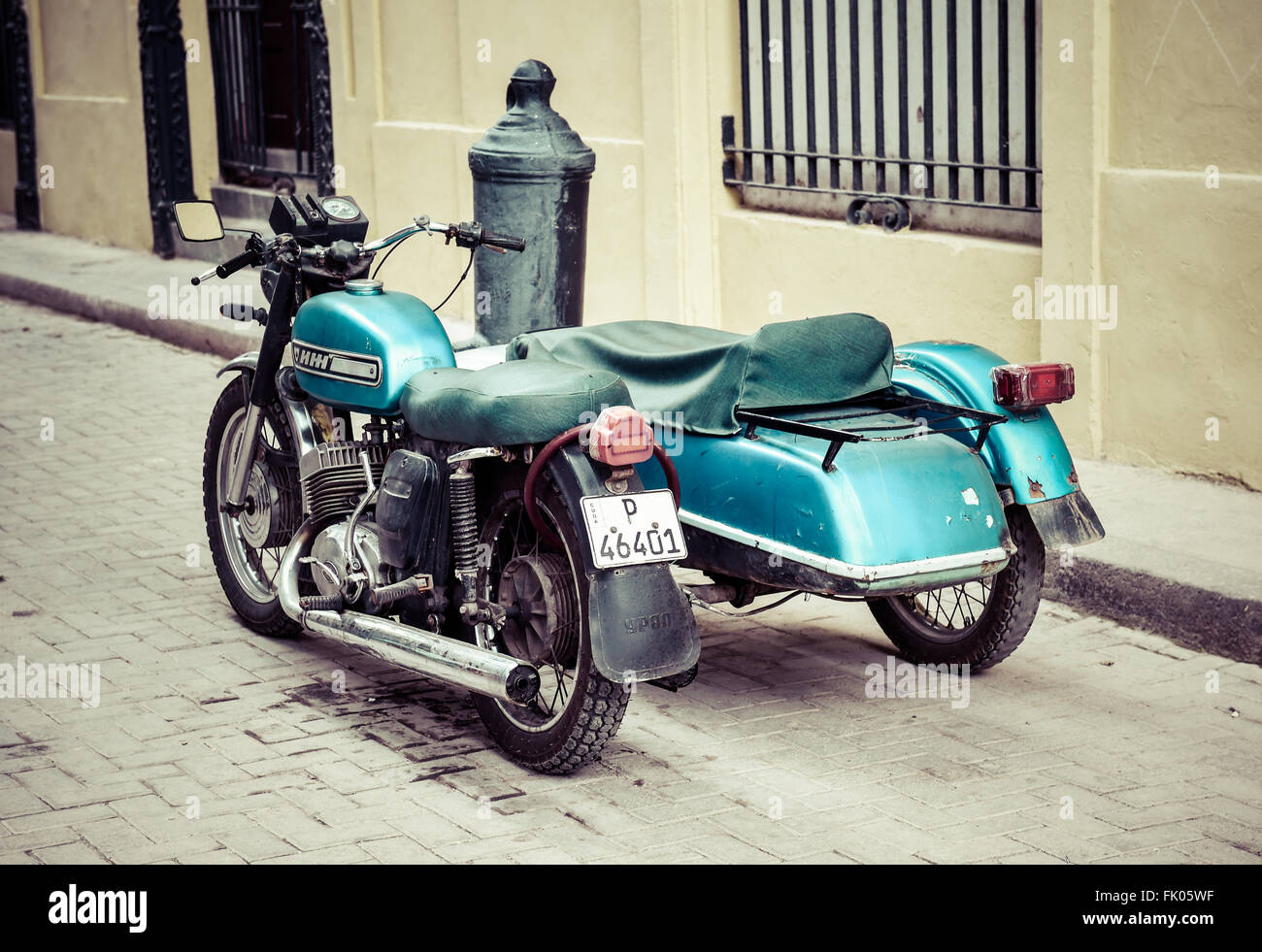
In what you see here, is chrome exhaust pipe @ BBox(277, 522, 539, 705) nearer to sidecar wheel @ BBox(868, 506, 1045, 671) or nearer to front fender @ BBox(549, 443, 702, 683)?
front fender @ BBox(549, 443, 702, 683)

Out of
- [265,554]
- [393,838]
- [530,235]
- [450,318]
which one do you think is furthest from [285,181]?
[393,838]

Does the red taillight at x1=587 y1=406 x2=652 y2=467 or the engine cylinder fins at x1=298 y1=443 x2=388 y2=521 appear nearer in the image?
the red taillight at x1=587 y1=406 x2=652 y2=467

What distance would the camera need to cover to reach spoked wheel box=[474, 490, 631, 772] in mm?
4262

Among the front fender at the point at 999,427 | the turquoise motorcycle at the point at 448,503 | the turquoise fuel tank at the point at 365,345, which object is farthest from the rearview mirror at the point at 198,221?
the front fender at the point at 999,427

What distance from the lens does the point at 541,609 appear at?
4477 mm

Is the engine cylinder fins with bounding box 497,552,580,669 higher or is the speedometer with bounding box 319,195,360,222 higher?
the speedometer with bounding box 319,195,360,222

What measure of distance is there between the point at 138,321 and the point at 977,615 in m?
8.18

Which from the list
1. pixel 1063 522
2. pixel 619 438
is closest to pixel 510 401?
pixel 619 438

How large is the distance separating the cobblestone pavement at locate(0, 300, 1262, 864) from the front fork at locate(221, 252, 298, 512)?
0.56 metres

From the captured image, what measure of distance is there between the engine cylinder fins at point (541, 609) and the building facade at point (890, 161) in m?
3.38

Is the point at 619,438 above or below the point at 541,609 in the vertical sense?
above

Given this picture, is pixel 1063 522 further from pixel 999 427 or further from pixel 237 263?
pixel 237 263

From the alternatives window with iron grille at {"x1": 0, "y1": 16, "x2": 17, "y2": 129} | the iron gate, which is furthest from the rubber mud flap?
window with iron grille at {"x1": 0, "y1": 16, "x2": 17, "y2": 129}

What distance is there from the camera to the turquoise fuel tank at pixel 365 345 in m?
4.79
